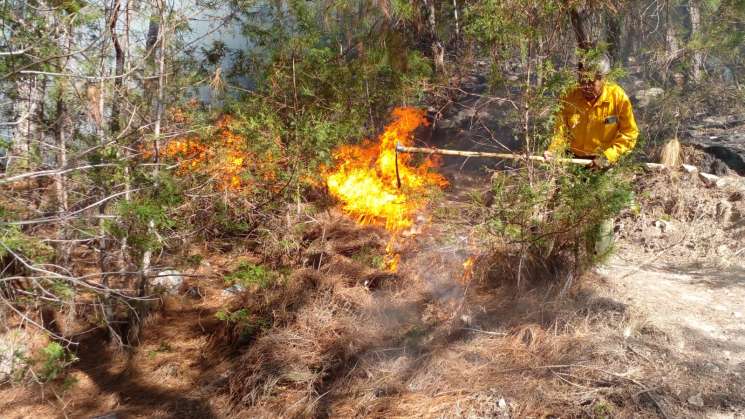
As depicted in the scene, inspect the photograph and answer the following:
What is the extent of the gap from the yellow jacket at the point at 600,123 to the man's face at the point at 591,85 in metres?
0.06

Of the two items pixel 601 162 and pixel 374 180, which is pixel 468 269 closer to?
pixel 601 162

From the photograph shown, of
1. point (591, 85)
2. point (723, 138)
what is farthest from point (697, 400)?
point (723, 138)

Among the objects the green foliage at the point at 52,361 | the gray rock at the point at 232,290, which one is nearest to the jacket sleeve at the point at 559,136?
the gray rock at the point at 232,290

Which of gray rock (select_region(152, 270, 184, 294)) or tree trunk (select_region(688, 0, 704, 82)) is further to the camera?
tree trunk (select_region(688, 0, 704, 82))

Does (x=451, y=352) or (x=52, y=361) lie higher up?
(x=451, y=352)

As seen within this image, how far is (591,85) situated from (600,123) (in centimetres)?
43

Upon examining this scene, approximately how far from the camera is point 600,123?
164 inches

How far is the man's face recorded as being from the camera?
3.82 m

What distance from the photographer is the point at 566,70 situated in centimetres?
373

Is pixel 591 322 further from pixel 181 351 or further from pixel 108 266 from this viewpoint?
pixel 108 266

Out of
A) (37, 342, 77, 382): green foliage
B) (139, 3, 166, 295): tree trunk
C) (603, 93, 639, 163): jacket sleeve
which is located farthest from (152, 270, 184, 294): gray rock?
(603, 93, 639, 163): jacket sleeve

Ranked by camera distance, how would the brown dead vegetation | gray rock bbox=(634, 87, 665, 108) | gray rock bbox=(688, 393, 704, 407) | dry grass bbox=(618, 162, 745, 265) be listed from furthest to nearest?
gray rock bbox=(634, 87, 665, 108)
dry grass bbox=(618, 162, 745, 265)
the brown dead vegetation
gray rock bbox=(688, 393, 704, 407)

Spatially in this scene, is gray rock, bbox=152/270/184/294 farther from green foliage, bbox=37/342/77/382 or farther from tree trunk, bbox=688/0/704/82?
tree trunk, bbox=688/0/704/82

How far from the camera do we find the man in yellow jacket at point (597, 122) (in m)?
3.92
